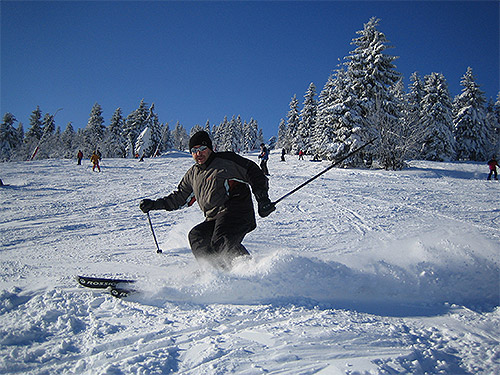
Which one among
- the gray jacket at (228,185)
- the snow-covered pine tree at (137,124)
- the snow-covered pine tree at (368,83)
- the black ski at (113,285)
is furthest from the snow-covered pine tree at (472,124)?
the snow-covered pine tree at (137,124)

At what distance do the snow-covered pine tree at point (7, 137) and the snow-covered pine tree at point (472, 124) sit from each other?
7386 centimetres

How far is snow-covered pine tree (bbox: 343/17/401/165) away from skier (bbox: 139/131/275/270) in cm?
2146

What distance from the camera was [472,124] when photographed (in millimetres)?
35094

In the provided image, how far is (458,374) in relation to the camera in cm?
170

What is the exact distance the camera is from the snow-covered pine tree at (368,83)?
918 inches

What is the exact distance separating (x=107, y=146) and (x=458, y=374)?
6598cm

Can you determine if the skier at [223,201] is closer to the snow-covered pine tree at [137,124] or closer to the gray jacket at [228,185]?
the gray jacket at [228,185]

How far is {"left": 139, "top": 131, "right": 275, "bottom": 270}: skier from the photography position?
10.3 feet

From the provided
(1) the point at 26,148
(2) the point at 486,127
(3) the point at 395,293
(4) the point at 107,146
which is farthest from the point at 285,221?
(1) the point at 26,148

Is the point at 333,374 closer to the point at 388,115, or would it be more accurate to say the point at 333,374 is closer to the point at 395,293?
the point at 395,293

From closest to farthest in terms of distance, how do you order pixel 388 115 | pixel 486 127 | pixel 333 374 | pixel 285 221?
1. pixel 333 374
2. pixel 285 221
3. pixel 388 115
4. pixel 486 127

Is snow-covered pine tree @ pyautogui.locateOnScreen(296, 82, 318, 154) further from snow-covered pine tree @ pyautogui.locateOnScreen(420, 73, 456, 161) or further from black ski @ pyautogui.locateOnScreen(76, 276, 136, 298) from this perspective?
black ski @ pyautogui.locateOnScreen(76, 276, 136, 298)

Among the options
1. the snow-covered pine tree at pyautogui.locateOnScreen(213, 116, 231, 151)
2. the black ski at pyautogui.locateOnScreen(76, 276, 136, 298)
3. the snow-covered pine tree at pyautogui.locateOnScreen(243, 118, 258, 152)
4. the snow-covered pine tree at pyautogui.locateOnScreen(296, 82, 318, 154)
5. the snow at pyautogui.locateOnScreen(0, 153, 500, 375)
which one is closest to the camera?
the snow at pyautogui.locateOnScreen(0, 153, 500, 375)

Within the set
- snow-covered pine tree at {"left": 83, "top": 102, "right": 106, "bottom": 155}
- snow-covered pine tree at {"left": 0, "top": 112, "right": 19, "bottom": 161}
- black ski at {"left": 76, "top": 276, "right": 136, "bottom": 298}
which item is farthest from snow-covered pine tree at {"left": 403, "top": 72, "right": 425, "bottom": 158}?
snow-covered pine tree at {"left": 0, "top": 112, "right": 19, "bottom": 161}
